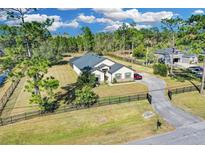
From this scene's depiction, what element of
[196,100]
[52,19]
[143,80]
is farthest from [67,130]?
[143,80]

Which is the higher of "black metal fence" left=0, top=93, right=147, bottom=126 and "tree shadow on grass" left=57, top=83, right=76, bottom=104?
"black metal fence" left=0, top=93, right=147, bottom=126

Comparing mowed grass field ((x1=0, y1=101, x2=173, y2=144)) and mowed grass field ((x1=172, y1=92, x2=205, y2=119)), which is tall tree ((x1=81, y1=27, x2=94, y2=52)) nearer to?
mowed grass field ((x1=172, y1=92, x2=205, y2=119))

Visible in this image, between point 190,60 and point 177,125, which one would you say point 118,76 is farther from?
point 190,60

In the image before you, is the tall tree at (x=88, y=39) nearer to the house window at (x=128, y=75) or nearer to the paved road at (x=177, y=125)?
the house window at (x=128, y=75)

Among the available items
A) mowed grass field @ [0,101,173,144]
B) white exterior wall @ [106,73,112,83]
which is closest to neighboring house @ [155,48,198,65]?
white exterior wall @ [106,73,112,83]

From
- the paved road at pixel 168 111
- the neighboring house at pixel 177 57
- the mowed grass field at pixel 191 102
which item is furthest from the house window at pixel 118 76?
the neighboring house at pixel 177 57

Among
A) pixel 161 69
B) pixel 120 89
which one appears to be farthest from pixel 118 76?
pixel 161 69

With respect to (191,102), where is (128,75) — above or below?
above
